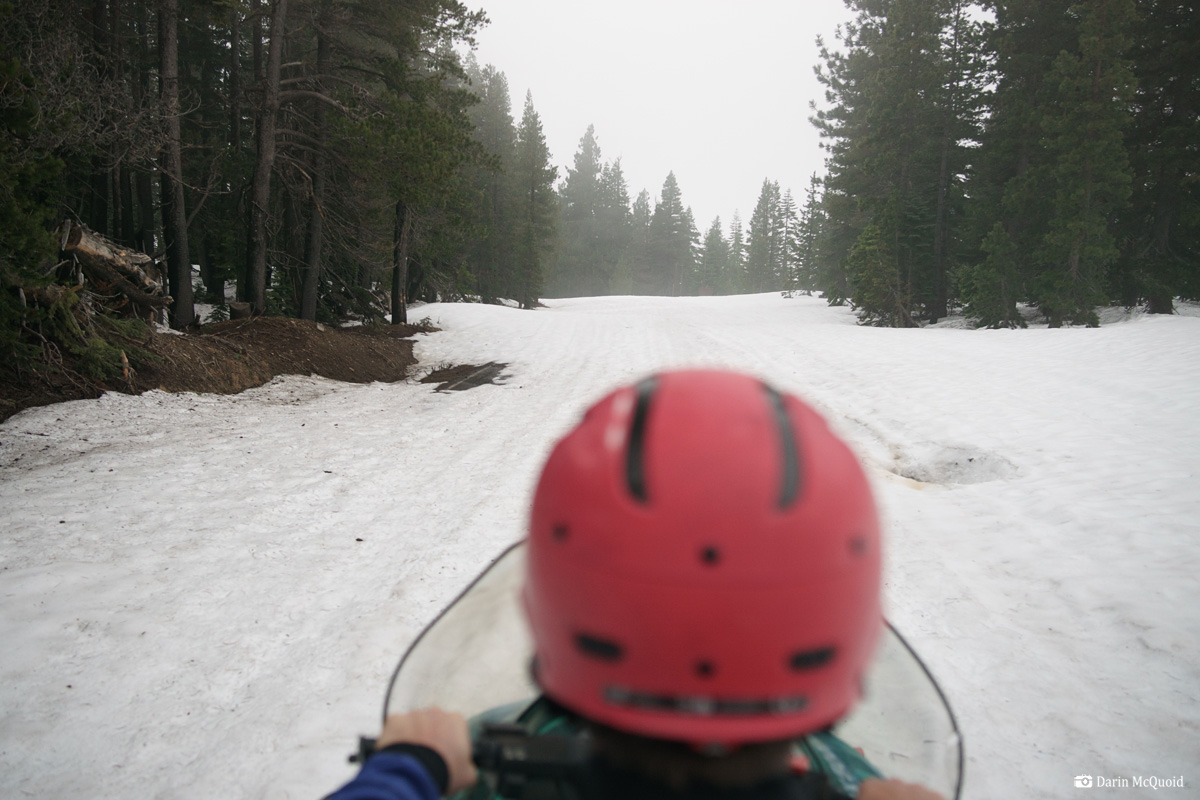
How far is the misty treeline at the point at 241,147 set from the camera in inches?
270

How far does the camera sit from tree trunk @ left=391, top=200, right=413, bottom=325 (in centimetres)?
1909

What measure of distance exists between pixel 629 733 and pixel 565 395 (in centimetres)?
1008

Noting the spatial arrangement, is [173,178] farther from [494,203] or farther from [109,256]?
[494,203]

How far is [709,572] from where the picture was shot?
3.21 ft

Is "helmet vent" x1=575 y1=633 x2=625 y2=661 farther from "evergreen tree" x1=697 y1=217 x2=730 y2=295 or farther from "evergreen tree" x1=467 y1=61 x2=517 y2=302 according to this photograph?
"evergreen tree" x1=697 y1=217 x2=730 y2=295

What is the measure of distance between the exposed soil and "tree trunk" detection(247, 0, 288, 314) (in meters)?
1.24

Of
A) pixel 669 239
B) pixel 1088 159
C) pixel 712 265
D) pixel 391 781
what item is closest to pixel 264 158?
pixel 391 781

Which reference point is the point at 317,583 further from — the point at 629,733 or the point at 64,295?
the point at 64,295

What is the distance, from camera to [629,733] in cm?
109

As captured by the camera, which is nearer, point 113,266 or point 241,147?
point 113,266

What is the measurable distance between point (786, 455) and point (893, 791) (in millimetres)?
813

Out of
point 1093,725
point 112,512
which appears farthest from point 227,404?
point 1093,725

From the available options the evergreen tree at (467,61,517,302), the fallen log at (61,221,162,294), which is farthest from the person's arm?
the evergreen tree at (467,61,517,302)
